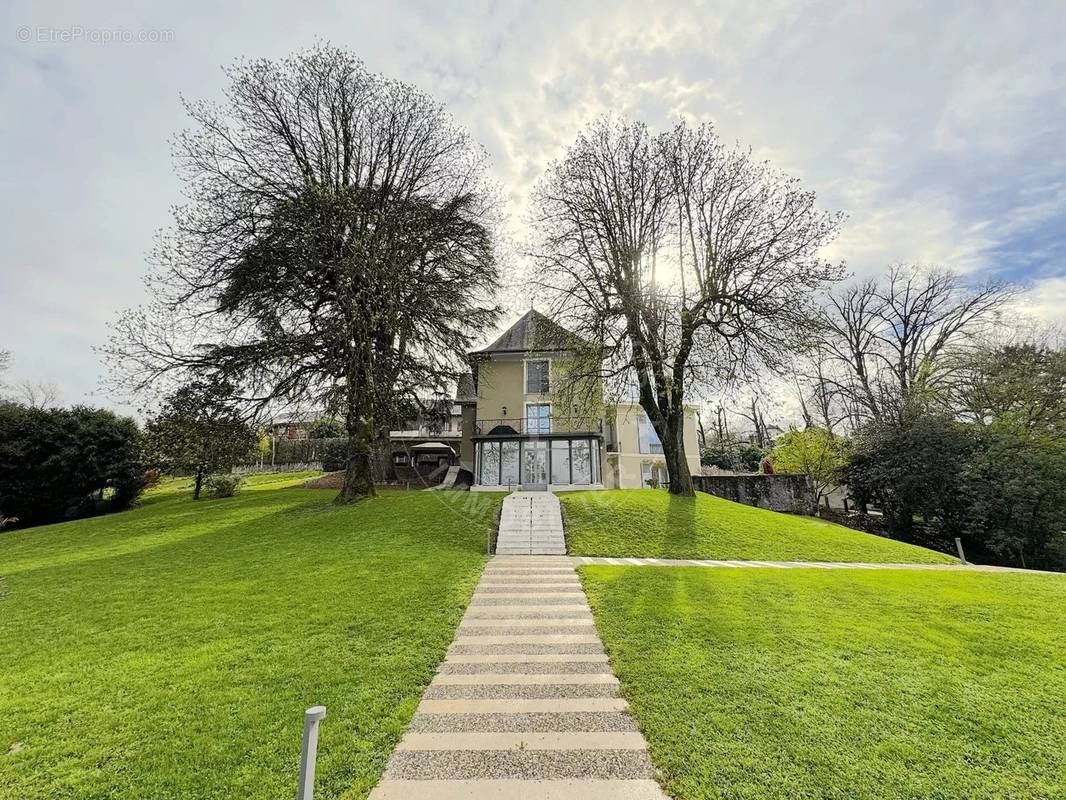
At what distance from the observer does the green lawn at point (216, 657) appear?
141 inches

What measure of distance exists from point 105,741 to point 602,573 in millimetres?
8395

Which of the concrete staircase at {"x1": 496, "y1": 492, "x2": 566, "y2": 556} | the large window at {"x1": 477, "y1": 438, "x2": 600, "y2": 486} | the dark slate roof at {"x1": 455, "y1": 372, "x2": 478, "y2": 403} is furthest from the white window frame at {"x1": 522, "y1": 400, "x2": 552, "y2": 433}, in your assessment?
the concrete staircase at {"x1": 496, "y1": 492, "x2": 566, "y2": 556}

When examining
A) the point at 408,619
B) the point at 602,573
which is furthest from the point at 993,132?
the point at 408,619

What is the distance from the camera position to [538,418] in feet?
79.8

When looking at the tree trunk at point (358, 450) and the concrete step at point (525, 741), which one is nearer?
the concrete step at point (525, 741)

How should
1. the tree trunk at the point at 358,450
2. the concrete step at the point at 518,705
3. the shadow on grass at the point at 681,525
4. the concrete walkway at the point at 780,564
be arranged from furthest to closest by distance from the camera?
the tree trunk at the point at 358,450
the shadow on grass at the point at 681,525
the concrete walkway at the point at 780,564
the concrete step at the point at 518,705

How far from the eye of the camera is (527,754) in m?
3.93

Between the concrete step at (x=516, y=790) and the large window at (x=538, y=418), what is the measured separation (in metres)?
→ 20.7

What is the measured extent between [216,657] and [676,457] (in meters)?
16.3

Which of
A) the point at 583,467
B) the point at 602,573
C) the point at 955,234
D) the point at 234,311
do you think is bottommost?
the point at 602,573

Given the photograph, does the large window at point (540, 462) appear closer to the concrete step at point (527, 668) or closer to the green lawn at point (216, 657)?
the green lawn at point (216, 657)

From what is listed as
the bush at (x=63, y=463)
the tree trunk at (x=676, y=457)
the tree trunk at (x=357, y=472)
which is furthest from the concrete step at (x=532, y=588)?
the bush at (x=63, y=463)

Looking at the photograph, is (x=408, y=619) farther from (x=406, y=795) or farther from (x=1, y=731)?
(x=1, y=731)

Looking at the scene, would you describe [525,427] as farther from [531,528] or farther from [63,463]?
[63,463]
